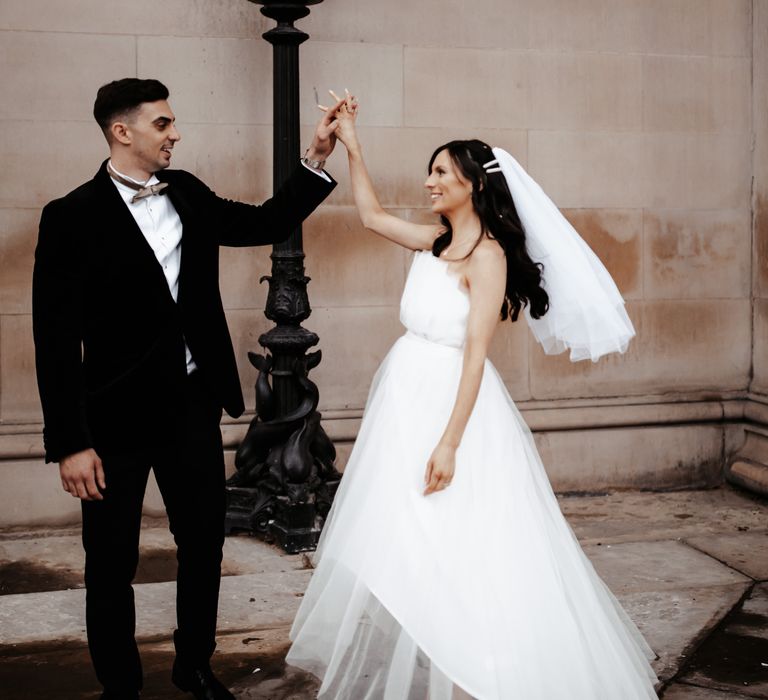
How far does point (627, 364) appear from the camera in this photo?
23.5 feet

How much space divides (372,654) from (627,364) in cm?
388

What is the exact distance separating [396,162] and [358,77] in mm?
Answer: 558

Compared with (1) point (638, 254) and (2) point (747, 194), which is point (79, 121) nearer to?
(1) point (638, 254)

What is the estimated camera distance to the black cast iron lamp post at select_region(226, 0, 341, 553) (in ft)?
19.0

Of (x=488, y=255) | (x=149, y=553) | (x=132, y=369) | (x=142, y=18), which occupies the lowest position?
(x=149, y=553)

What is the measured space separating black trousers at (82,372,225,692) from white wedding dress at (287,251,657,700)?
1.26ft

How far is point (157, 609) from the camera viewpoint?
4.95 metres

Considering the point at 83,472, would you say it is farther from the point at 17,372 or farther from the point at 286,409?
the point at 17,372

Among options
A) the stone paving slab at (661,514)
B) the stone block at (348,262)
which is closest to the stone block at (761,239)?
the stone paving slab at (661,514)

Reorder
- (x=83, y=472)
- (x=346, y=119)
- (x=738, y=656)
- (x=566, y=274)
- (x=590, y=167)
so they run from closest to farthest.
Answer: (x=83, y=472)
(x=566, y=274)
(x=346, y=119)
(x=738, y=656)
(x=590, y=167)

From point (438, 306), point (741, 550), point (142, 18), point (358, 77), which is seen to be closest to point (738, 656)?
point (741, 550)

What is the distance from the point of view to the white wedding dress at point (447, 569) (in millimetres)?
3484

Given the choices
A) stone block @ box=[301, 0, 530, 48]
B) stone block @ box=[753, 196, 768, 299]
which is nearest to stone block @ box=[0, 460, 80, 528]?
stone block @ box=[301, 0, 530, 48]

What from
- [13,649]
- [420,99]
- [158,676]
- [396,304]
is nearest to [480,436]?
[158,676]
